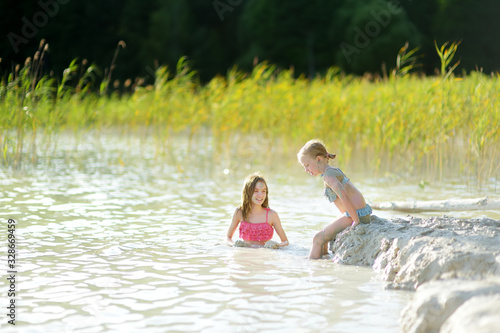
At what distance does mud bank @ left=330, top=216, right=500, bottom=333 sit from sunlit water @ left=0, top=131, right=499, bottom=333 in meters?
0.13

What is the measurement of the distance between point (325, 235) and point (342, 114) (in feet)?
17.9

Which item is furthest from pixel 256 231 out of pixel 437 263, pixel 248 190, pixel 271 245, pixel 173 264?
pixel 437 263

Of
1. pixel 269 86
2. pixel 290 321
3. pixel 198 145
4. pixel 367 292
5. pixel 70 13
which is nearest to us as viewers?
pixel 290 321

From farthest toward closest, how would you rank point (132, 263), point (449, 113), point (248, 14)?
1. point (248, 14)
2. point (449, 113)
3. point (132, 263)

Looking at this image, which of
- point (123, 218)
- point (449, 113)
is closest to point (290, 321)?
point (123, 218)

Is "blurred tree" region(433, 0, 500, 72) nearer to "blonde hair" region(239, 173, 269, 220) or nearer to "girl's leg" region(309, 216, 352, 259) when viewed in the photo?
"blonde hair" region(239, 173, 269, 220)

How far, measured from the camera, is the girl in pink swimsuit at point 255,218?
5250mm

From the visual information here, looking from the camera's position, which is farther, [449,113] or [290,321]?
[449,113]

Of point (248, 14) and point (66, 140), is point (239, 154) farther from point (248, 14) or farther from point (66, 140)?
point (248, 14)

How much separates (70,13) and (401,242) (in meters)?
27.7

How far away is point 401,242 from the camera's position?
4.33 meters

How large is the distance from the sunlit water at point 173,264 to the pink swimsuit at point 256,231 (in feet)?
0.73

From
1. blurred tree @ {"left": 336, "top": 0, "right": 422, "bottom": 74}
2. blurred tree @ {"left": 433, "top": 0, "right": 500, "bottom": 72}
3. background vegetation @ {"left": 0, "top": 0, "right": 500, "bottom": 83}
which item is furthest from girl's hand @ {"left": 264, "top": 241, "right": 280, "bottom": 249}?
blurred tree @ {"left": 433, "top": 0, "right": 500, "bottom": 72}

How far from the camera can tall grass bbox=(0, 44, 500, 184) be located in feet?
27.1
